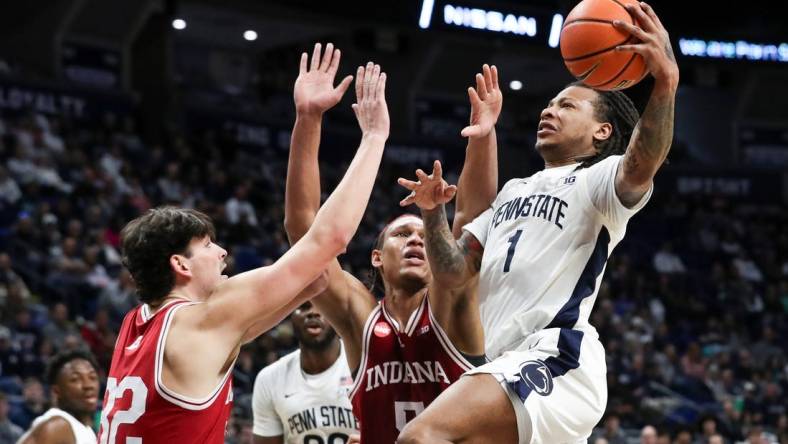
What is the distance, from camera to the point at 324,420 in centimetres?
632

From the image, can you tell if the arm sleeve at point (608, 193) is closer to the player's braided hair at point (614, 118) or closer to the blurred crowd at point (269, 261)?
the player's braided hair at point (614, 118)

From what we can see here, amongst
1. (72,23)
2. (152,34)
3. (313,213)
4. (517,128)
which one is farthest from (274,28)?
(313,213)

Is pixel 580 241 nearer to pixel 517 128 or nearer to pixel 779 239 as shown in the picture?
pixel 779 239

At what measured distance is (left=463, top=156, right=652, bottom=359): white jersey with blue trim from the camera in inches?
163

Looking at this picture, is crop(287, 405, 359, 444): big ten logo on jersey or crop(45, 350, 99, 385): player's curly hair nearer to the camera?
crop(45, 350, 99, 385): player's curly hair

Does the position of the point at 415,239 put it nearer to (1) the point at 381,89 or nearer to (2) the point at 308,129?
(2) the point at 308,129

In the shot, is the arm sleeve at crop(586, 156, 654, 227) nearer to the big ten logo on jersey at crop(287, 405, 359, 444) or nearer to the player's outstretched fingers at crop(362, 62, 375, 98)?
the player's outstretched fingers at crop(362, 62, 375, 98)

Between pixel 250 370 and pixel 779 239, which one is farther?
pixel 779 239

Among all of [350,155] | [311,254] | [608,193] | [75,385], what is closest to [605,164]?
[608,193]

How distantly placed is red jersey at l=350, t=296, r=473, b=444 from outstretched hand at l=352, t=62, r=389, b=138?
125 cm

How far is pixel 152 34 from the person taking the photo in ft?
68.6

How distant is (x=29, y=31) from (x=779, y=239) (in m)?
15.5

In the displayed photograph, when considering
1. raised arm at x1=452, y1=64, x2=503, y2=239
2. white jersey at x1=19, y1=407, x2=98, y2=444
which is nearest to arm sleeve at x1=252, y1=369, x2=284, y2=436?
white jersey at x1=19, y1=407, x2=98, y2=444

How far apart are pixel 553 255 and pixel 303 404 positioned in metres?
2.67
